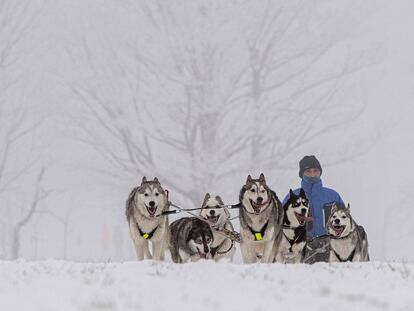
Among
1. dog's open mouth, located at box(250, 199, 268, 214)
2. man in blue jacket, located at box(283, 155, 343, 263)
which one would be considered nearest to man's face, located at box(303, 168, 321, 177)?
man in blue jacket, located at box(283, 155, 343, 263)

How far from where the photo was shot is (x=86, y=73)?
2311cm

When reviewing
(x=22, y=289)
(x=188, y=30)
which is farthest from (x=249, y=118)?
(x=22, y=289)

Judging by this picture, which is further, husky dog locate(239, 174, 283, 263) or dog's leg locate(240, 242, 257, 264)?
dog's leg locate(240, 242, 257, 264)

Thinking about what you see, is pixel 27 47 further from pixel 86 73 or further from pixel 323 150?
pixel 323 150

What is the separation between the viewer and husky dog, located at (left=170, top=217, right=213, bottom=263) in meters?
7.87

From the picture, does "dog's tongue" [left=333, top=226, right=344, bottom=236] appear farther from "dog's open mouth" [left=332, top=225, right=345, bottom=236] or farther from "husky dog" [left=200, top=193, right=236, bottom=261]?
"husky dog" [left=200, top=193, right=236, bottom=261]

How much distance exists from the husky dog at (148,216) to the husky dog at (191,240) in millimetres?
155

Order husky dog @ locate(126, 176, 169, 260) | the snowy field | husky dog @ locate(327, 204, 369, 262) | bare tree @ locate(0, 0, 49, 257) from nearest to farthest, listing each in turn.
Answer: the snowy field
husky dog @ locate(126, 176, 169, 260)
husky dog @ locate(327, 204, 369, 262)
bare tree @ locate(0, 0, 49, 257)

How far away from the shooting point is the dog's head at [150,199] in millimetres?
7730

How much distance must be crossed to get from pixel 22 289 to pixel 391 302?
2.60 meters

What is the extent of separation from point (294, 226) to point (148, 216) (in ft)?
4.84

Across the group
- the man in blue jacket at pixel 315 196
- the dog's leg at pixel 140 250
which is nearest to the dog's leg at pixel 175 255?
the dog's leg at pixel 140 250

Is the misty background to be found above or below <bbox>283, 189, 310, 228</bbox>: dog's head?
above

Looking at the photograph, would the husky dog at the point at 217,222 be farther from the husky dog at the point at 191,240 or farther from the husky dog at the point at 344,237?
the husky dog at the point at 344,237
